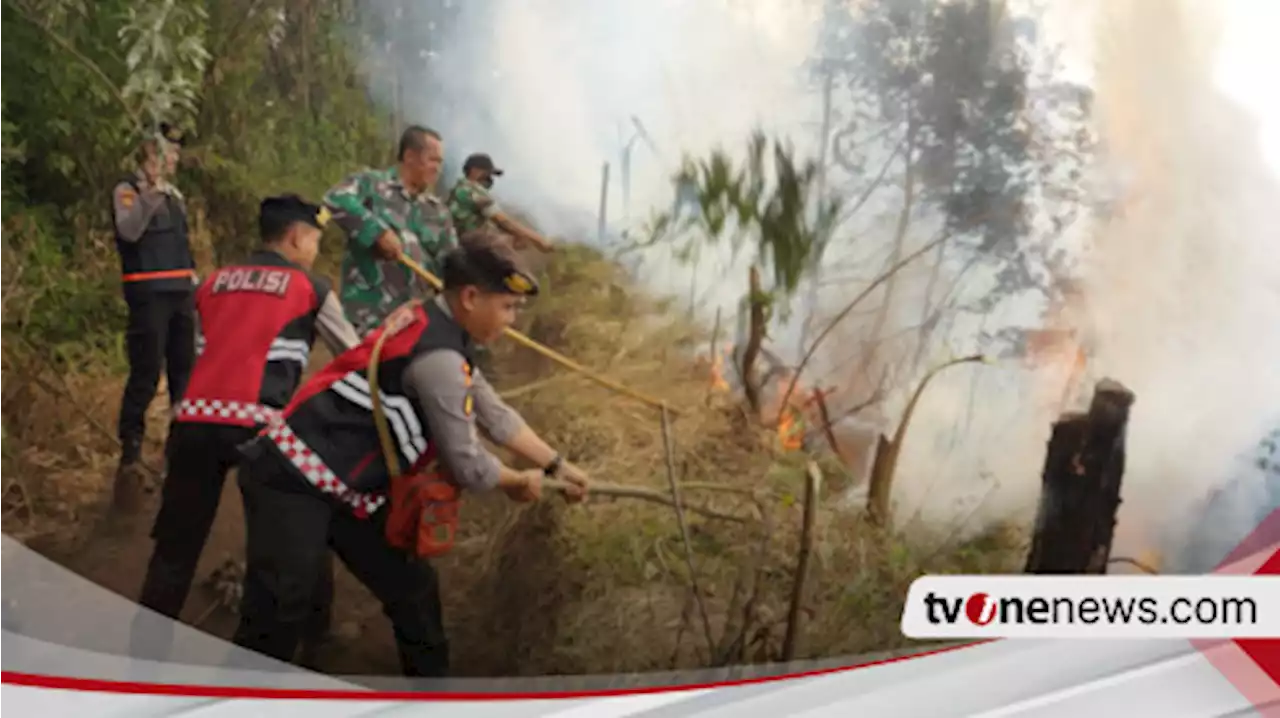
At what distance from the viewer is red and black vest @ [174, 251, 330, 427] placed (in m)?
0.72

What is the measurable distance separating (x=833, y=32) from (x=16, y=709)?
0.79 meters

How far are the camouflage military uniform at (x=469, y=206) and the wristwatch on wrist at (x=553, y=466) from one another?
0.18m

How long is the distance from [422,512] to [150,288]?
24 centimetres

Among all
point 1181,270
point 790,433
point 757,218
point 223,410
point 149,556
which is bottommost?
point 149,556

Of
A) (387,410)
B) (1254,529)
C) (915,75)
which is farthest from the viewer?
(1254,529)

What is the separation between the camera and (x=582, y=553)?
2.65 ft

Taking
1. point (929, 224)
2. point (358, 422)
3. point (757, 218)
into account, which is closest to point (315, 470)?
point (358, 422)

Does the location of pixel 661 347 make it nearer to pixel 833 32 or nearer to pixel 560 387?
pixel 560 387

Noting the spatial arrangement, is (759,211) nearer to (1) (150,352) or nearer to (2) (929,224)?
(2) (929,224)

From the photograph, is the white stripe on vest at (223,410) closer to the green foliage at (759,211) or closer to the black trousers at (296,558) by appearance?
the black trousers at (296,558)

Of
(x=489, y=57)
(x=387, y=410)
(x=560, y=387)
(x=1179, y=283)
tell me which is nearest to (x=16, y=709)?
(x=387, y=410)

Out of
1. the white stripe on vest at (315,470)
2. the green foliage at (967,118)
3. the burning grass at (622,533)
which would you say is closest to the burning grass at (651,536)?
the burning grass at (622,533)

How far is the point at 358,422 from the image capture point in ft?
2.41

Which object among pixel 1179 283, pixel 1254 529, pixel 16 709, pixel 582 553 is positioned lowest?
pixel 16 709
